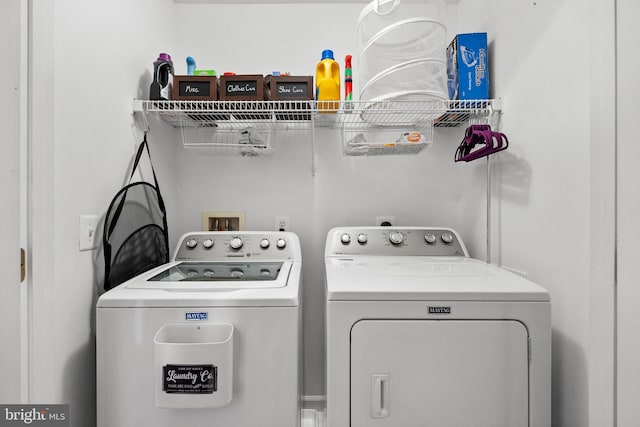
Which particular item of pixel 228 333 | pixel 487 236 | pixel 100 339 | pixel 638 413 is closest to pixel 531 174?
pixel 487 236

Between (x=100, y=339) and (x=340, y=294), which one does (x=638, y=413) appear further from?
(x=100, y=339)

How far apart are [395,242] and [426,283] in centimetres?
60

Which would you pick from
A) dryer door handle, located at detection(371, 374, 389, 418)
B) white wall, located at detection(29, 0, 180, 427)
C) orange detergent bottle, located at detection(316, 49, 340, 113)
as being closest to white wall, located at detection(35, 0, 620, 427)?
white wall, located at detection(29, 0, 180, 427)

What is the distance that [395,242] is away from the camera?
5.41 ft

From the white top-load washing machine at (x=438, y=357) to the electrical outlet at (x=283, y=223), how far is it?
93cm

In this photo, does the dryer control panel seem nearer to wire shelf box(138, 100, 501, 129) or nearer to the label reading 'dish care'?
wire shelf box(138, 100, 501, 129)

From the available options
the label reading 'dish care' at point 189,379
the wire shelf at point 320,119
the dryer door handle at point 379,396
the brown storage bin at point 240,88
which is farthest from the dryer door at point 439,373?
the brown storage bin at point 240,88

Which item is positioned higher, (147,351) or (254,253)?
(254,253)

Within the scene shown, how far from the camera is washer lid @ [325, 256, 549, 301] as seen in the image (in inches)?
38.7

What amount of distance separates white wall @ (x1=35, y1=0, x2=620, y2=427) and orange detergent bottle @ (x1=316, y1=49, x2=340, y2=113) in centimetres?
36

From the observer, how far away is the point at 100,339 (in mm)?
1002

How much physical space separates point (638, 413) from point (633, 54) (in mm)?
1039

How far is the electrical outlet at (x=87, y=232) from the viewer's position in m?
1.12

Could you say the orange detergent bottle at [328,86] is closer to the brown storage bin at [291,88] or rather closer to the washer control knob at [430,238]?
the brown storage bin at [291,88]
